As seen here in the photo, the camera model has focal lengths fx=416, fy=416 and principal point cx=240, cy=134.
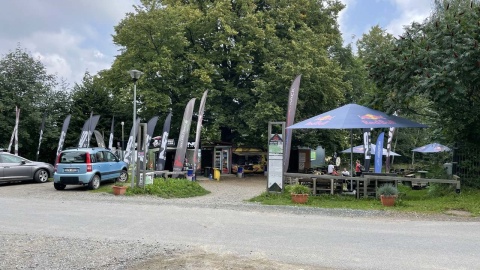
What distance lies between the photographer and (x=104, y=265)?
5812mm

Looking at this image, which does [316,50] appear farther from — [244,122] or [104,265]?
[104,265]

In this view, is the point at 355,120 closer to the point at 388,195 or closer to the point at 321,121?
the point at 321,121

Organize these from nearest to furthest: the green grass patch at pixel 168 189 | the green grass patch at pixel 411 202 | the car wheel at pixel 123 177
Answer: the green grass patch at pixel 411 202 → the green grass patch at pixel 168 189 → the car wheel at pixel 123 177

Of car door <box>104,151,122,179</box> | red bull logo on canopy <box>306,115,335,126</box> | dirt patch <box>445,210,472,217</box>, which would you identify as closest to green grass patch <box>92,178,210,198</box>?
car door <box>104,151,122,179</box>

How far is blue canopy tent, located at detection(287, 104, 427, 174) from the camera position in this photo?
560 inches

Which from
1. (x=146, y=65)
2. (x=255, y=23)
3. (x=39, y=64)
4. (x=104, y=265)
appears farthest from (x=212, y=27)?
(x=104, y=265)

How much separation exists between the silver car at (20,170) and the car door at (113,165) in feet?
13.1

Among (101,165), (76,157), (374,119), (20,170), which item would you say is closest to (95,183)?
(101,165)

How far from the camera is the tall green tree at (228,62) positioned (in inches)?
1047

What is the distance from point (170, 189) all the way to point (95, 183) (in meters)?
3.41

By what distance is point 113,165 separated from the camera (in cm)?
1898

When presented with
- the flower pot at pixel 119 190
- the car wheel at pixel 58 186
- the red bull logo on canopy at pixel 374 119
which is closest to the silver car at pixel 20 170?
the car wheel at pixel 58 186

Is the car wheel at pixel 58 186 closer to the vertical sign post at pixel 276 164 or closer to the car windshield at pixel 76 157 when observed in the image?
the car windshield at pixel 76 157

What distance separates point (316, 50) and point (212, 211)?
18.7 meters
